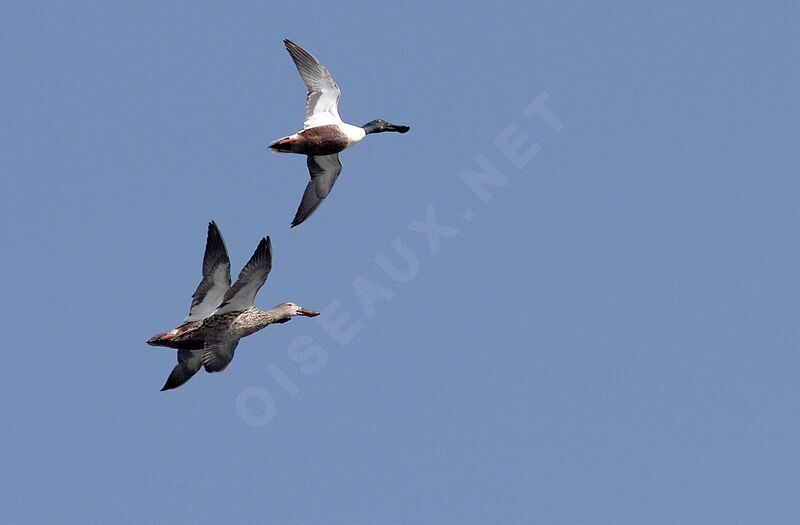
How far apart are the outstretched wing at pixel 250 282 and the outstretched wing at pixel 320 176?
3.93m

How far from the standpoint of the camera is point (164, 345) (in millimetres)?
21219

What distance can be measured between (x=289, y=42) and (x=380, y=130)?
7.58 feet

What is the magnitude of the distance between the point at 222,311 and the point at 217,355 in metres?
0.68

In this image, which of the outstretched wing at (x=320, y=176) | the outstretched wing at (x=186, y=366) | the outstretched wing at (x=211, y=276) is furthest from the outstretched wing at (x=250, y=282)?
the outstretched wing at (x=320, y=176)

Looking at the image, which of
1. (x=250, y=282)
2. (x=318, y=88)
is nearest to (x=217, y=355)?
(x=250, y=282)

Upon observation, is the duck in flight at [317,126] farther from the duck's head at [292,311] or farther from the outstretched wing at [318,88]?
the duck's head at [292,311]

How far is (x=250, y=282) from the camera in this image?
20.6 m

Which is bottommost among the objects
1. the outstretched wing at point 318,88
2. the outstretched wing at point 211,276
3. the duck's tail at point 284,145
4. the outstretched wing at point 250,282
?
the outstretched wing at point 250,282

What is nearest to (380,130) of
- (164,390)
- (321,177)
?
(321,177)

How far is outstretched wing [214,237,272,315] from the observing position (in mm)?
20312

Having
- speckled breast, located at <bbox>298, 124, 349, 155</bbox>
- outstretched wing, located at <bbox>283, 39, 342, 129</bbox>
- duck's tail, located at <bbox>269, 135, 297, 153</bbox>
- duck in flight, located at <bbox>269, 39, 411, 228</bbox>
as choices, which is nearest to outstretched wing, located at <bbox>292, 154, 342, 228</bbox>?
duck in flight, located at <bbox>269, 39, 411, 228</bbox>

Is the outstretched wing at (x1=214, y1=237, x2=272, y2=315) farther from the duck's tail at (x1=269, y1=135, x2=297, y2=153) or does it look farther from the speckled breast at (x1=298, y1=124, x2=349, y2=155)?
the speckled breast at (x1=298, y1=124, x2=349, y2=155)

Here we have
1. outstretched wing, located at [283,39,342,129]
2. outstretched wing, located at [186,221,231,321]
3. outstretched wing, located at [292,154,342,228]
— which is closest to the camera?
outstretched wing, located at [186,221,231,321]

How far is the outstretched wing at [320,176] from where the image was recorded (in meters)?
24.5
